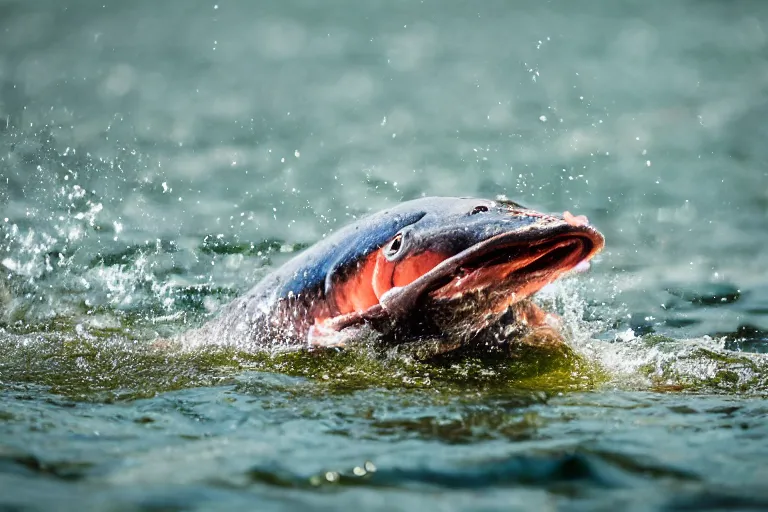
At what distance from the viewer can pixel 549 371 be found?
4215mm

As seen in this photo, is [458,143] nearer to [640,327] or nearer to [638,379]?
[640,327]

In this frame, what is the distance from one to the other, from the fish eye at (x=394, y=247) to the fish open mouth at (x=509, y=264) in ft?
0.73

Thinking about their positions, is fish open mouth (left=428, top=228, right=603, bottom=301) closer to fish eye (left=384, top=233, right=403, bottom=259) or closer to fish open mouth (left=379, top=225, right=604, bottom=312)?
fish open mouth (left=379, top=225, right=604, bottom=312)

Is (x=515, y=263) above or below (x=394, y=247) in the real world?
below

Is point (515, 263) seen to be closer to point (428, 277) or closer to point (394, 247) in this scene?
point (428, 277)

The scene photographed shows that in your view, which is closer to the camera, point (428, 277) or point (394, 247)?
point (428, 277)

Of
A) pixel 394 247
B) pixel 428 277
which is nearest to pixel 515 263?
pixel 428 277

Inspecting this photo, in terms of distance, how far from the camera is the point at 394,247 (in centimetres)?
409

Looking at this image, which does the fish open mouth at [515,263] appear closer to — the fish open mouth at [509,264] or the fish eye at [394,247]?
the fish open mouth at [509,264]

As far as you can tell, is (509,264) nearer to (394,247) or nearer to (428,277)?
(428,277)

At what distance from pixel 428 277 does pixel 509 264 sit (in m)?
0.36

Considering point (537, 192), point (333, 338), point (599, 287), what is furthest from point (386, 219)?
point (537, 192)

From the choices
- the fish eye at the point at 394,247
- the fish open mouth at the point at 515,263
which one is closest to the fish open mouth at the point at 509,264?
the fish open mouth at the point at 515,263

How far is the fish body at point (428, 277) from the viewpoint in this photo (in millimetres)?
3760
